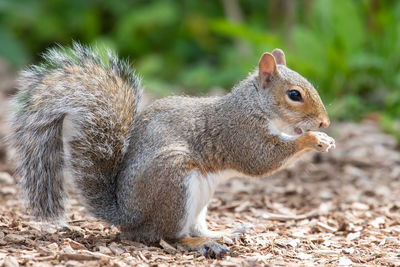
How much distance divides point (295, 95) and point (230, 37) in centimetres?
606

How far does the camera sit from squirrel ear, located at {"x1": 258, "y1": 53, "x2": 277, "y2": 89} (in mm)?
4137

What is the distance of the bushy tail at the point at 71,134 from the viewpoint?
3793 millimetres

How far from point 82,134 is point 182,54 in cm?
666

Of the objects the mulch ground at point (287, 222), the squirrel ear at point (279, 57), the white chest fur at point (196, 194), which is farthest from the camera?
the squirrel ear at point (279, 57)

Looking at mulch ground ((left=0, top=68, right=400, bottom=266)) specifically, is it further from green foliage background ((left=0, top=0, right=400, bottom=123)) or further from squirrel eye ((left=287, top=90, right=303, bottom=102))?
squirrel eye ((left=287, top=90, right=303, bottom=102))

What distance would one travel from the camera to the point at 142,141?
12.8 feet

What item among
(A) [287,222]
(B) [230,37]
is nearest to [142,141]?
(A) [287,222]

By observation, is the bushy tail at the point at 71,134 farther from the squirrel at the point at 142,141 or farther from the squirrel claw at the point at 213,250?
the squirrel claw at the point at 213,250

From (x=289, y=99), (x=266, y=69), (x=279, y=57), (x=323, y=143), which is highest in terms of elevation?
(x=279, y=57)

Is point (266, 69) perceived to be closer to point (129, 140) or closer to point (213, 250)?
point (129, 140)

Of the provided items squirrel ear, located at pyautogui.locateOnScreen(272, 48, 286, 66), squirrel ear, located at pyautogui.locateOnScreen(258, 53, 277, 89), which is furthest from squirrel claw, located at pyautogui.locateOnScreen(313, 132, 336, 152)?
squirrel ear, located at pyautogui.locateOnScreen(272, 48, 286, 66)

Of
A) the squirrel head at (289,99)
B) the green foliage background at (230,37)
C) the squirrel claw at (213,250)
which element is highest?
the green foliage background at (230,37)

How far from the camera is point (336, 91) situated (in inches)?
304

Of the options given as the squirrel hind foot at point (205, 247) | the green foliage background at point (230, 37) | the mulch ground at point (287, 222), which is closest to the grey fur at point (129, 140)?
the squirrel hind foot at point (205, 247)
